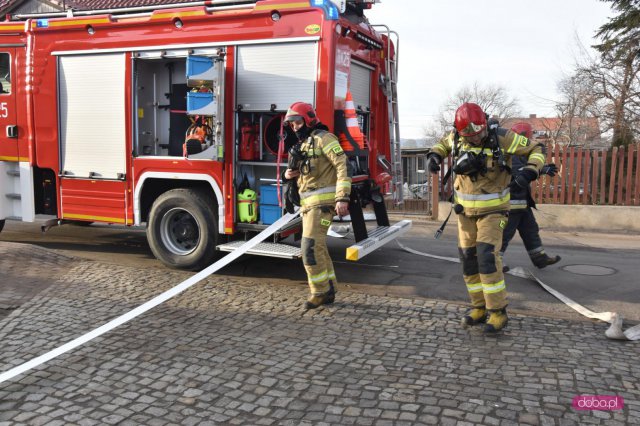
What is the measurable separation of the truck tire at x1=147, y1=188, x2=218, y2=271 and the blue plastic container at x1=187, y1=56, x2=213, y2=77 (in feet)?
4.65

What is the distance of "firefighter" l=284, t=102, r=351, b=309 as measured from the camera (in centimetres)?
521

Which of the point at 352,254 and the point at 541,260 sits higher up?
the point at 352,254

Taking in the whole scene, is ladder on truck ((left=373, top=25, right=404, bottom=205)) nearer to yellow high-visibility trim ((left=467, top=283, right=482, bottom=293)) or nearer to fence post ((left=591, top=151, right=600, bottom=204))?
yellow high-visibility trim ((left=467, top=283, right=482, bottom=293))

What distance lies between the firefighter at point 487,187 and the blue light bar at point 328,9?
2.02 m

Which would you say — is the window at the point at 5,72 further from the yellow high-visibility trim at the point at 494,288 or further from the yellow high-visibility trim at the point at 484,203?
the yellow high-visibility trim at the point at 494,288

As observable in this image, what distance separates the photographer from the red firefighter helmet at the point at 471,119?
4.48m

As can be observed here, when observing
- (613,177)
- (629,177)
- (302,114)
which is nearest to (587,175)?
(613,177)

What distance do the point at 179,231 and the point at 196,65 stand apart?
2.07 m

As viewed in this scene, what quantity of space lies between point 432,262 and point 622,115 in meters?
15.2

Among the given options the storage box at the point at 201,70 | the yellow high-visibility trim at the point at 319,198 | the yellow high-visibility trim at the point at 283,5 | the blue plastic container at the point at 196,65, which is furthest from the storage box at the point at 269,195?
the yellow high-visibility trim at the point at 283,5

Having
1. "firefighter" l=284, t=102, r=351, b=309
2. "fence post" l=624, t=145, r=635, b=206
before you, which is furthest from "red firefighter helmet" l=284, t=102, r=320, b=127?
"fence post" l=624, t=145, r=635, b=206

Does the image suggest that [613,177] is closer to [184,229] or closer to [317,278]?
[317,278]

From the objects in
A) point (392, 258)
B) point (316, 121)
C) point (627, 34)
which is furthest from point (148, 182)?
point (627, 34)

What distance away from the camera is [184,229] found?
22.4ft
